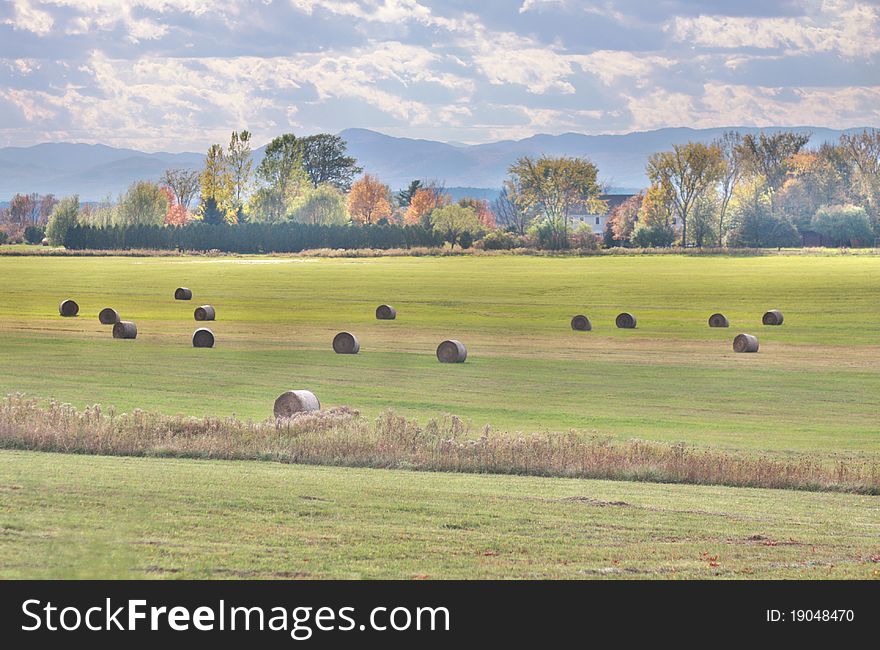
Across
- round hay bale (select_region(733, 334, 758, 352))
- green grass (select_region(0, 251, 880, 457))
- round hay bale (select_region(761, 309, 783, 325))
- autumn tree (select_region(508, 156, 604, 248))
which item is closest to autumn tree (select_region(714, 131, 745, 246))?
autumn tree (select_region(508, 156, 604, 248))

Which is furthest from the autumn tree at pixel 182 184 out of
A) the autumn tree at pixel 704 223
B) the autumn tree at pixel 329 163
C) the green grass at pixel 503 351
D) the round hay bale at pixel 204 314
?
the round hay bale at pixel 204 314

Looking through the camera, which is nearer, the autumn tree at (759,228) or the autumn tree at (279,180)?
the autumn tree at (759,228)

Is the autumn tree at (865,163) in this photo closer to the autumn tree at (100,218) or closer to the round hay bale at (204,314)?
the autumn tree at (100,218)

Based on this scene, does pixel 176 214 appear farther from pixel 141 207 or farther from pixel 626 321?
pixel 626 321

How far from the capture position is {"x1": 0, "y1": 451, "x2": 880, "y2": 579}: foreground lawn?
1072cm

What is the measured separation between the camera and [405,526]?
42.6 ft

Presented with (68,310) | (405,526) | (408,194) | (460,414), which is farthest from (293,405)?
(408,194)

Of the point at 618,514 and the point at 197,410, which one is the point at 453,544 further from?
the point at 197,410

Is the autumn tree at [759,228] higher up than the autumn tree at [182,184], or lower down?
lower down

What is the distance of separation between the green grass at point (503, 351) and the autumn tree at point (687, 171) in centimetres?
5142

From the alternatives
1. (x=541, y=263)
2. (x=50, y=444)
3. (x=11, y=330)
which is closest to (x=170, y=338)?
(x=11, y=330)

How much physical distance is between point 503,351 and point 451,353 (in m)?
5.78

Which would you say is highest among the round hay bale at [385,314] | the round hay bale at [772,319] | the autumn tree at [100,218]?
the autumn tree at [100,218]

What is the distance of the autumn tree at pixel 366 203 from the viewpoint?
540ft
